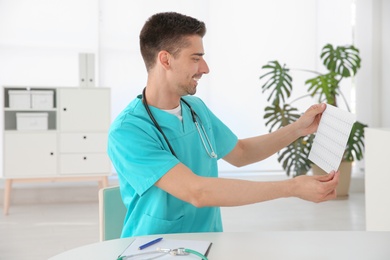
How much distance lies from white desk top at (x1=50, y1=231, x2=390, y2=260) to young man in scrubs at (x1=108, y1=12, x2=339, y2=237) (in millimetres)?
105

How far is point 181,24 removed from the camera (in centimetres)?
177

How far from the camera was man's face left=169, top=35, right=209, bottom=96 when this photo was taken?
69.9 inches

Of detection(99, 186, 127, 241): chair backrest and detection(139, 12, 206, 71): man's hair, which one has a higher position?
detection(139, 12, 206, 71): man's hair

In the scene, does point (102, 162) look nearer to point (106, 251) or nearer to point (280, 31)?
point (280, 31)

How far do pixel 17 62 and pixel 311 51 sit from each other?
123 inches

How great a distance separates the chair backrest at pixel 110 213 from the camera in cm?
185

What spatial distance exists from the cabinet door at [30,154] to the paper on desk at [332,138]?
4.10 meters

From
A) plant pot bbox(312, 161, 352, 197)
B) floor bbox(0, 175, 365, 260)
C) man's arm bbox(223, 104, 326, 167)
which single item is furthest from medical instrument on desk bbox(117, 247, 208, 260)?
plant pot bbox(312, 161, 352, 197)

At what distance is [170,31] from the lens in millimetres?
1771

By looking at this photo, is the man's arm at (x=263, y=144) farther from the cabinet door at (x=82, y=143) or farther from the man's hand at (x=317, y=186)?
the cabinet door at (x=82, y=143)

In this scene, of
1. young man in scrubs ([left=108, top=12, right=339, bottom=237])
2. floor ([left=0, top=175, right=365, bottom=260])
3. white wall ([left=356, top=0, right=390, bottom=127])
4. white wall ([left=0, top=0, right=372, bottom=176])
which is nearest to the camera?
young man in scrubs ([left=108, top=12, right=339, bottom=237])

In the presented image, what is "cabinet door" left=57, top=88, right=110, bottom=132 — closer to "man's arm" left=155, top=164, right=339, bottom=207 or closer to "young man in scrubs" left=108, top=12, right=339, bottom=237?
"young man in scrubs" left=108, top=12, right=339, bottom=237

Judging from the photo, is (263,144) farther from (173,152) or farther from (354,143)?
(354,143)

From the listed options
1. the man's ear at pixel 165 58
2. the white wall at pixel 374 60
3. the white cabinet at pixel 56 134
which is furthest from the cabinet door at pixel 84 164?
the man's ear at pixel 165 58
